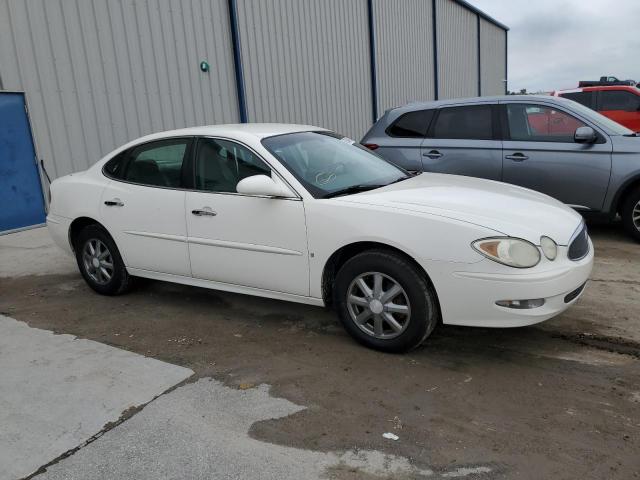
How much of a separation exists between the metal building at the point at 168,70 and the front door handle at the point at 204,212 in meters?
4.87

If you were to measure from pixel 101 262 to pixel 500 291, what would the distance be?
11.8ft

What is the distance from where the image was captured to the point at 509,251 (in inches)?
130

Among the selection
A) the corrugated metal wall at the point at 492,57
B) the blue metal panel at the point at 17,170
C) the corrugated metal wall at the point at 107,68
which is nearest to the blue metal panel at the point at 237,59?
the corrugated metal wall at the point at 107,68

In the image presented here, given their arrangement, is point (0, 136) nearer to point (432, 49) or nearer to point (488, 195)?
point (488, 195)

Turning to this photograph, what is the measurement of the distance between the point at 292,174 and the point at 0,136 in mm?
5640

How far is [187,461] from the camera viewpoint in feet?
8.78

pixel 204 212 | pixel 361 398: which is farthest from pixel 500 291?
pixel 204 212

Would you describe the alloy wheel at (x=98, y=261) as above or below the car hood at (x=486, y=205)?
below

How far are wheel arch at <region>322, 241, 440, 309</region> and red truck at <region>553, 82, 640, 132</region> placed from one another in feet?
31.0

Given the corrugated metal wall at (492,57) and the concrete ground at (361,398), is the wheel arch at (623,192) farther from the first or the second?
the corrugated metal wall at (492,57)

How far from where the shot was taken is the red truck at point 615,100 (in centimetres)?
1123

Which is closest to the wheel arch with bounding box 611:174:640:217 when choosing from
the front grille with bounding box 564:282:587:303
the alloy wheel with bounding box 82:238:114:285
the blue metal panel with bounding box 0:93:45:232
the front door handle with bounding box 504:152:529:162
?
the front door handle with bounding box 504:152:529:162

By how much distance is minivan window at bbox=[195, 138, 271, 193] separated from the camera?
4219mm

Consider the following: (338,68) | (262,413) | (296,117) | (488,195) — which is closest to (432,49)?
(338,68)
